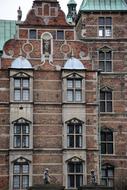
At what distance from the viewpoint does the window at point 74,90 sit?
4047cm

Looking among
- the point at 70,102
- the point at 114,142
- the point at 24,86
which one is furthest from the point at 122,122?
the point at 24,86

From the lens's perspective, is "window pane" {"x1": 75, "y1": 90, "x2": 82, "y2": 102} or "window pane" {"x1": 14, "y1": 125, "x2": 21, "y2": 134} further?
"window pane" {"x1": 75, "y1": 90, "x2": 82, "y2": 102}

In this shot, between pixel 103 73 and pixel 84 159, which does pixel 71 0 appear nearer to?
pixel 103 73

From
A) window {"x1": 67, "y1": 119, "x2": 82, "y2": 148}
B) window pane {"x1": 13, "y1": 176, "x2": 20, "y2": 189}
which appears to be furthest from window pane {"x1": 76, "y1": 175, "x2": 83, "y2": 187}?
window pane {"x1": 13, "y1": 176, "x2": 20, "y2": 189}

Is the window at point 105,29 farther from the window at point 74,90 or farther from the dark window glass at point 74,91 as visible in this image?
the dark window glass at point 74,91

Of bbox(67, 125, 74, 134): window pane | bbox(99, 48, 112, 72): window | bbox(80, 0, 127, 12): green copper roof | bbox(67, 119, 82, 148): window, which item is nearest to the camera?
bbox(67, 119, 82, 148): window

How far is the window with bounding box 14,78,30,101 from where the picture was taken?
1578 inches

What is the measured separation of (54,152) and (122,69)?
757 centimetres

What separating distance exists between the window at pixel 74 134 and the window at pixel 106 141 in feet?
8.26

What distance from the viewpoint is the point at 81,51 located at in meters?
41.5

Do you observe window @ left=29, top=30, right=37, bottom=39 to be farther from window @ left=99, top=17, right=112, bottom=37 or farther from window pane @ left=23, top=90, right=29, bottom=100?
window @ left=99, top=17, right=112, bottom=37

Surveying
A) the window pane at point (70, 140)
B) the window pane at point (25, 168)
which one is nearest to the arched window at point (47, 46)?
the window pane at point (70, 140)

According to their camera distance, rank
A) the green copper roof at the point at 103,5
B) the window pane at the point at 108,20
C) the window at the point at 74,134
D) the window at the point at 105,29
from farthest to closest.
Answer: the green copper roof at the point at 103,5 → the window pane at the point at 108,20 → the window at the point at 105,29 → the window at the point at 74,134

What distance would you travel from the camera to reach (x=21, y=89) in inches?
1578
